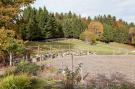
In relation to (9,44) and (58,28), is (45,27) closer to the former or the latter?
(58,28)

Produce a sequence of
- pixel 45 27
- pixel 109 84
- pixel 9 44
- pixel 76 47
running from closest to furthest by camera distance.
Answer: pixel 109 84
pixel 9 44
pixel 76 47
pixel 45 27

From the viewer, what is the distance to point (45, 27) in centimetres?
11056

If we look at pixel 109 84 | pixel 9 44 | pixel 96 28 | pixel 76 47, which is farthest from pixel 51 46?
pixel 96 28

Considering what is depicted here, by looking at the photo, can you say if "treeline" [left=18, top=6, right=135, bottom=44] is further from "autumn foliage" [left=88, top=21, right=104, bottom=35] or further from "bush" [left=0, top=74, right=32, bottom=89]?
"bush" [left=0, top=74, right=32, bottom=89]

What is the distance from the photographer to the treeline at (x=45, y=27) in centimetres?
10019

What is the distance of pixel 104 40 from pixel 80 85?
131 metres

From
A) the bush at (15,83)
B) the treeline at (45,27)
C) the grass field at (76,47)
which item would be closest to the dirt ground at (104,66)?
the bush at (15,83)

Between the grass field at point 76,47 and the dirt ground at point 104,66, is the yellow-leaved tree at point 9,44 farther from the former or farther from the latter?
the grass field at point 76,47

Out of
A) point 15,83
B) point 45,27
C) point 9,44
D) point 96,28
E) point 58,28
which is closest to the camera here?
point 15,83

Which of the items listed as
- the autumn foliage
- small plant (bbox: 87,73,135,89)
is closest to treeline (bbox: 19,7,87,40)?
the autumn foliage

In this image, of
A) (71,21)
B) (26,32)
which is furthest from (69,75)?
(71,21)

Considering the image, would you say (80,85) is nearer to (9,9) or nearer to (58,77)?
(58,77)

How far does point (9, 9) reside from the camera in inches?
1467

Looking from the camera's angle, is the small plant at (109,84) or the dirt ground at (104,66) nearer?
the small plant at (109,84)
